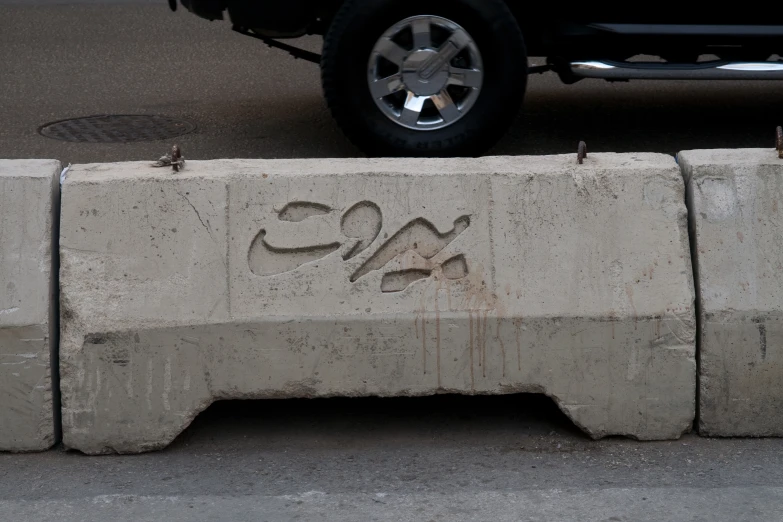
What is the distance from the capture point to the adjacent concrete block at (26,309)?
373cm

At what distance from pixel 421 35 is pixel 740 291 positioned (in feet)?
8.56

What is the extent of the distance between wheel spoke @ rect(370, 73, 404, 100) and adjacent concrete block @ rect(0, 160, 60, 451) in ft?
7.72

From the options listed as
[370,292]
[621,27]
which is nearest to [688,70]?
[621,27]

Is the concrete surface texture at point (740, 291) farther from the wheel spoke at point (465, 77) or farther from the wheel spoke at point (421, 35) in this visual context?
the wheel spoke at point (421, 35)

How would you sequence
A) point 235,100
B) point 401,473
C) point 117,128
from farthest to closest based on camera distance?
point 235,100, point 117,128, point 401,473

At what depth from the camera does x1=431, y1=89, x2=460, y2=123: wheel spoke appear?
589 cm

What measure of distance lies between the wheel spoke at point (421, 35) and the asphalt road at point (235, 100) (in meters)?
1.00

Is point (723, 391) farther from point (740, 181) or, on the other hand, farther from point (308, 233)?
point (308, 233)

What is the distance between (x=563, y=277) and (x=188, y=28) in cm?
730

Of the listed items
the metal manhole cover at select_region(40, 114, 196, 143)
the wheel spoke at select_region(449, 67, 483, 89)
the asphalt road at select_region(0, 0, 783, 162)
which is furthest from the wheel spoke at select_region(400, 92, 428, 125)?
the metal manhole cover at select_region(40, 114, 196, 143)

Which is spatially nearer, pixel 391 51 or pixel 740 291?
pixel 740 291

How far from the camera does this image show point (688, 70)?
6020mm

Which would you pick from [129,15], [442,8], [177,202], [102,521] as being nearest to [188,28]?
[129,15]

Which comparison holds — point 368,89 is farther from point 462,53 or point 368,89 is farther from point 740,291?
point 740,291
